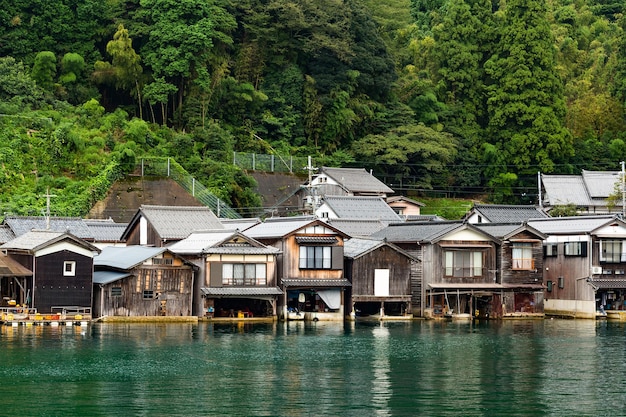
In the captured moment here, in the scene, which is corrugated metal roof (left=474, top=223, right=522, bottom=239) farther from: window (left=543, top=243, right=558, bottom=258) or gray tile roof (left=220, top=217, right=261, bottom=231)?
gray tile roof (left=220, top=217, right=261, bottom=231)

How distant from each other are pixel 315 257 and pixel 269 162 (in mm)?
23568

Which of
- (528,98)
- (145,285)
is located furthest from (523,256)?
(528,98)

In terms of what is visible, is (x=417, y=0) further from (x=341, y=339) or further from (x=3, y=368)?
(x=3, y=368)

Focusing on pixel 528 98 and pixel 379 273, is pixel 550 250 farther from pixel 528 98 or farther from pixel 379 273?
pixel 528 98

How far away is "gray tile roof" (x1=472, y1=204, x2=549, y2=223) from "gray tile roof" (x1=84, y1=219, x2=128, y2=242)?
20009mm

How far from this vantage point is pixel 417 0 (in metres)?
122

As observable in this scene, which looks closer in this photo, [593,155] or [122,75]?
[122,75]

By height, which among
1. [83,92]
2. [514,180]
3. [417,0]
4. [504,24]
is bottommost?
[514,180]

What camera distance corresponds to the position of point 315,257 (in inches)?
2146

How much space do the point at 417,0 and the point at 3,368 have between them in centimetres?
9346

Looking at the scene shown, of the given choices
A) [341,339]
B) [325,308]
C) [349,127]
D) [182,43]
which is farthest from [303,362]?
[349,127]

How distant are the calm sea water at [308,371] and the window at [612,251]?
7.62 m

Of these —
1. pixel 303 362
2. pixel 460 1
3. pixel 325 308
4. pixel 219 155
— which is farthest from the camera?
pixel 460 1

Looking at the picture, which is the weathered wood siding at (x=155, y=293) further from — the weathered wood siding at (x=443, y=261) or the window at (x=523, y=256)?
the window at (x=523, y=256)
